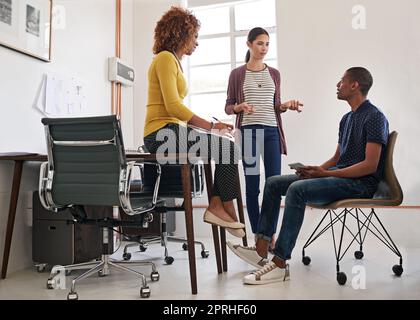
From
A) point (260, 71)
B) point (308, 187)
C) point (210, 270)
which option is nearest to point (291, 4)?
point (260, 71)

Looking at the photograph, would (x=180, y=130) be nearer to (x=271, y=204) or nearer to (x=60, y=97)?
(x=271, y=204)

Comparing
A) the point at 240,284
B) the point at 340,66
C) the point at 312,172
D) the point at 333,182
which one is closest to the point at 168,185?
A: the point at 240,284

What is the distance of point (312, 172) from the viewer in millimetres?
2105

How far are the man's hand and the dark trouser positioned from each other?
0.36 meters

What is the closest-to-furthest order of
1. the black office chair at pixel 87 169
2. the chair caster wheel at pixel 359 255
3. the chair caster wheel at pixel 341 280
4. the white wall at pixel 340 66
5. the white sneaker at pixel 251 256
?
the black office chair at pixel 87 169
the chair caster wheel at pixel 341 280
the white sneaker at pixel 251 256
the chair caster wheel at pixel 359 255
the white wall at pixel 340 66

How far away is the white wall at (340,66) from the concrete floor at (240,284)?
3.69 feet

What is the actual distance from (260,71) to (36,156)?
1.59 metres

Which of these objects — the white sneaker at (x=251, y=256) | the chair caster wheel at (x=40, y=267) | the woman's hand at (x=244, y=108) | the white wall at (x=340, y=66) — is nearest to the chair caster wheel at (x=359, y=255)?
the white sneaker at (x=251, y=256)

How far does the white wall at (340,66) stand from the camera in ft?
10.8

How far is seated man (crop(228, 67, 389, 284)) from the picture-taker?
6.52ft

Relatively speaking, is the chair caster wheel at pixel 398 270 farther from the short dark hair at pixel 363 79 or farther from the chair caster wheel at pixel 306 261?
the short dark hair at pixel 363 79

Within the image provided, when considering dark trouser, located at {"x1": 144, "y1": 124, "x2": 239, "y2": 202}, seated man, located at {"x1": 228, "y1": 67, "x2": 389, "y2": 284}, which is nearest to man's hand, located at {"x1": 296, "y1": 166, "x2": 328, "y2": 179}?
seated man, located at {"x1": 228, "y1": 67, "x2": 389, "y2": 284}

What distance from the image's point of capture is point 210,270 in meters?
2.36

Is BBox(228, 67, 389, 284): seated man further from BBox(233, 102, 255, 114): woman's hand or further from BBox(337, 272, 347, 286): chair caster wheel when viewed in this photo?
BBox(233, 102, 255, 114): woman's hand
